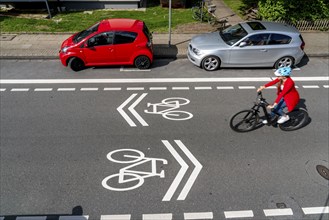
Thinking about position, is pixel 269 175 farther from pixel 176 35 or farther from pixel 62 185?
pixel 176 35

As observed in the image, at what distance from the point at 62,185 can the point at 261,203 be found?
4.18 m

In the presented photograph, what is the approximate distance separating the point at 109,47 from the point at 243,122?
5493 mm

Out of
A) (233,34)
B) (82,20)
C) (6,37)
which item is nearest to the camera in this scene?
(233,34)

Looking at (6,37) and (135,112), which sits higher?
(6,37)

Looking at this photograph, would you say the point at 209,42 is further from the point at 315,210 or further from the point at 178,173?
the point at 315,210

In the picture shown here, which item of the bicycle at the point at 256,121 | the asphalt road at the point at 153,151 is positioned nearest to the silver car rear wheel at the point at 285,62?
the asphalt road at the point at 153,151

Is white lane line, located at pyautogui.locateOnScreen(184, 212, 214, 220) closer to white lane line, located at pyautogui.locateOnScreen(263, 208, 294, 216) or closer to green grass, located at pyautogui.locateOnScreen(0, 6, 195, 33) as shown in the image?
white lane line, located at pyautogui.locateOnScreen(263, 208, 294, 216)

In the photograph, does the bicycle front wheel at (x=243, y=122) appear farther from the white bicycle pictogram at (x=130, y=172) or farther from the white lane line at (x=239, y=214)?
the white lane line at (x=239, y=214)

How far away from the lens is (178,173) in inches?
217

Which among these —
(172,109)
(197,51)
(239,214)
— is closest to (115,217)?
(239,214)

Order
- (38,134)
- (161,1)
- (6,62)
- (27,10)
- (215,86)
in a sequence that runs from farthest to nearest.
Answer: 1. (161,1)
2. (27,10)
3. (6,62)
4. (215,86)
5. (38,134)

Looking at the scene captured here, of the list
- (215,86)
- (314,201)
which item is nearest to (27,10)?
(215,86)

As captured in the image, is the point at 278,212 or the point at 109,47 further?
the point at 109,47

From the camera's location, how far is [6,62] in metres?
10.1
